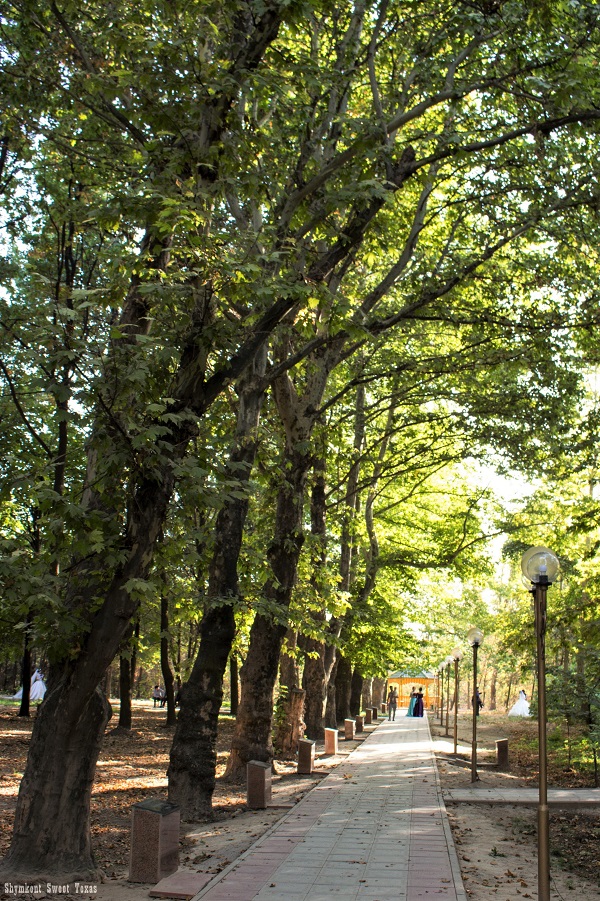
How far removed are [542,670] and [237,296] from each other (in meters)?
4.47

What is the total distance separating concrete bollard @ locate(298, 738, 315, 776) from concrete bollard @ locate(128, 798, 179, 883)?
822cm

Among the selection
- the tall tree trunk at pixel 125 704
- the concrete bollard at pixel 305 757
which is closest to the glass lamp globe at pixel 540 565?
the concrete bollard at pixel 305 757

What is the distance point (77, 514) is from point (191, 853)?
15.5 ft

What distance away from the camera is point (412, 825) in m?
11.2

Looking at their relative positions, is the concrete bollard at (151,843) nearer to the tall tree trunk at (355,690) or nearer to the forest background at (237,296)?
the forest background at (237,296)

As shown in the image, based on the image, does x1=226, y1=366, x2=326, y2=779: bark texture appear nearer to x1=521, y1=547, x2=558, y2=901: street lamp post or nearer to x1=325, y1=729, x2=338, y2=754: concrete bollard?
x1=521, y1=547, x2=558, y2=901: street lamp post

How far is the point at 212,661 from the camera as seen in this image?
11734 mm

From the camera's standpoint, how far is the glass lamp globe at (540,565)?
8.25 m

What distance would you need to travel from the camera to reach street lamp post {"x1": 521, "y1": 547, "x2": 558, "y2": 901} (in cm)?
703

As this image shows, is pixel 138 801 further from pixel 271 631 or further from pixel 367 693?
pixel 367 693

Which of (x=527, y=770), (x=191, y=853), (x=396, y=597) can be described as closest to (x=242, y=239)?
(x=191, y=853)

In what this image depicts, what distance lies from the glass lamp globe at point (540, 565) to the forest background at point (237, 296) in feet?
9.45

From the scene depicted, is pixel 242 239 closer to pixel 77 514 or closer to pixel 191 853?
pixel 77 514

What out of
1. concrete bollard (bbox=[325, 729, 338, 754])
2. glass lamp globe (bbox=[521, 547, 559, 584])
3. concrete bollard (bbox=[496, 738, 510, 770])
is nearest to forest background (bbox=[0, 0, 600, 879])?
concrete bollard (bbox=[325, 729, 338, 754])
